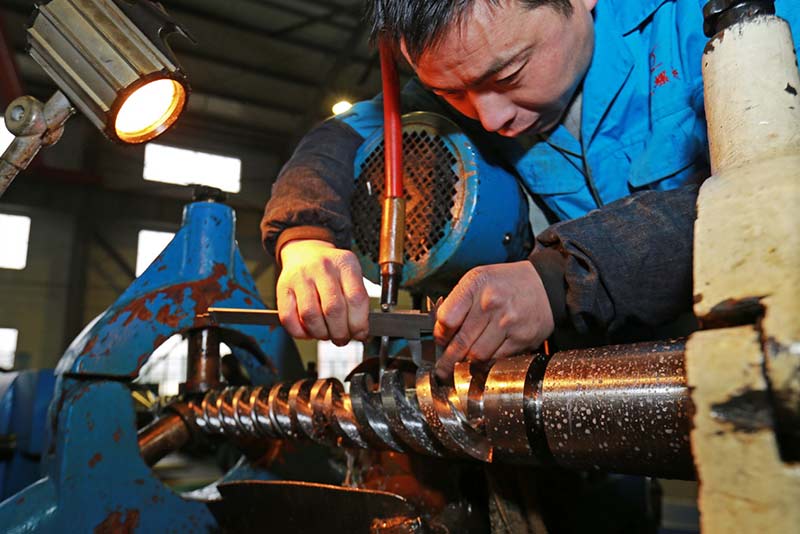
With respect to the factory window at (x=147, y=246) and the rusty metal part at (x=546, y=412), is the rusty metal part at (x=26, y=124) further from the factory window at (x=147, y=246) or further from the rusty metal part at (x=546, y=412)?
the factory window at (x=147, y=246)

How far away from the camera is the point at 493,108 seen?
3.26 feet

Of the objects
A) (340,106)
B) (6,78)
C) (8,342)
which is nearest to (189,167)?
(340,106)

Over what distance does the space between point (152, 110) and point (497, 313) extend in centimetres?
54

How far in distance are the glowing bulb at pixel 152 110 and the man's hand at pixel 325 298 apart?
1.00 feet

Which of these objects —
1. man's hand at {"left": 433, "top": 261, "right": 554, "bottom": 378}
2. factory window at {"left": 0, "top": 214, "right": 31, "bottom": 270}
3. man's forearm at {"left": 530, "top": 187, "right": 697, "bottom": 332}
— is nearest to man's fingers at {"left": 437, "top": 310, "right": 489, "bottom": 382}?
man's hand at {"left": 433, "top": 261, "right": 554, "bottom": 378}

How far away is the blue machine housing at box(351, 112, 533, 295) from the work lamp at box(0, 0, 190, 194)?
51cm

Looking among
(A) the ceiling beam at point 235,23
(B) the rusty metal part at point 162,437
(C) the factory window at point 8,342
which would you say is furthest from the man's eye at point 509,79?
→ (C) the factory window at point 8,342

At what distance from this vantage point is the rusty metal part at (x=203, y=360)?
4.03 ft

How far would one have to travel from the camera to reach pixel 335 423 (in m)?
0.93

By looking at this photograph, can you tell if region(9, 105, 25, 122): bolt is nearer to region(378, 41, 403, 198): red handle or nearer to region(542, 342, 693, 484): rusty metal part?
region(378, 41, 403, 198): red handle

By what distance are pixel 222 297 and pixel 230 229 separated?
0.17 m

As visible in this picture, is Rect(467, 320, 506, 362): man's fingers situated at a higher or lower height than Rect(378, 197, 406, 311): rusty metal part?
lower

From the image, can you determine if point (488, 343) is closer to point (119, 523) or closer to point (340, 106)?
point (119, 523)

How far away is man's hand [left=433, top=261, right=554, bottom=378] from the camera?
773 millimetres
